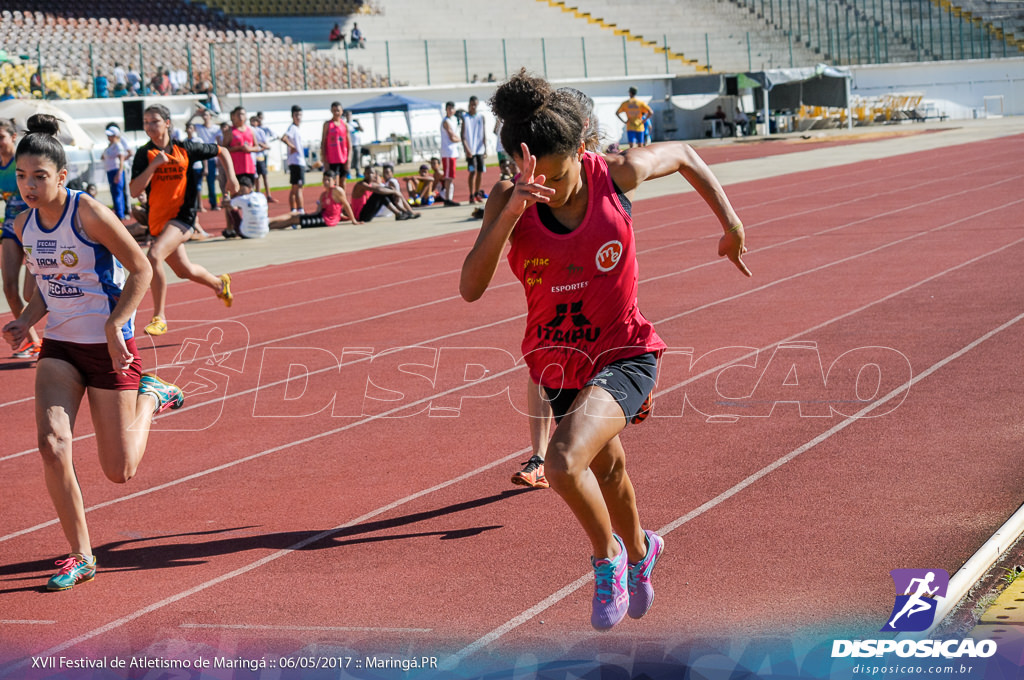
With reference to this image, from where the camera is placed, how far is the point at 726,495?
17.9 feet

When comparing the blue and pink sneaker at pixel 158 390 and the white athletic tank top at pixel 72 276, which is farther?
the blue and pink sneaker at pixel 158 390

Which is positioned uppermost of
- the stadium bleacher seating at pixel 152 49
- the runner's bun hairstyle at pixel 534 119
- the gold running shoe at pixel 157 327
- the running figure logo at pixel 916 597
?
the stadium bleacher seating at pixel 152 49

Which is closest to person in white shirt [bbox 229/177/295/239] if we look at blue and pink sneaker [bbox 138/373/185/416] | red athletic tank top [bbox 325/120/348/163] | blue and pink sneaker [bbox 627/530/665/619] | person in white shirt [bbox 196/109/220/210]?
red athletic tank top [bbox 325/120/348/163]

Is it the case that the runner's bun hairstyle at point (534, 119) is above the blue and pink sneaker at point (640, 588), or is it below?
above

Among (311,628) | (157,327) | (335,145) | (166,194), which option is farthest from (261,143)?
(311,628)

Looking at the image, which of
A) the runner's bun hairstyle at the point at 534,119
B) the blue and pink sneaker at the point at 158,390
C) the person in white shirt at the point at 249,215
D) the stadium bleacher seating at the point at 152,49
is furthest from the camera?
the stadium bleacher seating at the point at 152,49

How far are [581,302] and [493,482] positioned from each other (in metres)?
2.13

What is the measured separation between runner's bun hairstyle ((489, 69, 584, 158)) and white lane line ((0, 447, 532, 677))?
2162 mm

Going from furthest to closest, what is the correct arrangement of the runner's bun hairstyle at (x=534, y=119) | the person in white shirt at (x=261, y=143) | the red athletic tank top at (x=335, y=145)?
the person in white shirt at (x=261, y=143), the red athletic tank top at (x=335, y=145), the runner's bun hairstyle at (x=534, y=119)

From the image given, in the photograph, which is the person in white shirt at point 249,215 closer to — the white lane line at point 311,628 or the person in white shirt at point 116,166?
the person in white shirt at point 116,166

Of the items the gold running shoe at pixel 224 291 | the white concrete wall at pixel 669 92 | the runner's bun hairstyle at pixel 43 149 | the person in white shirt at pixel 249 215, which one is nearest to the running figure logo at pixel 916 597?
the runner's bun hairstyle at pixel 43 149

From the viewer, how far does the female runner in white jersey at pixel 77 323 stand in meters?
4.86

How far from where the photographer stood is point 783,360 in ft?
27.0

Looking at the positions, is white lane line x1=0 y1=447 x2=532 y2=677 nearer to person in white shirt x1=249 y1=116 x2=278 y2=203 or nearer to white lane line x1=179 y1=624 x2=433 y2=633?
white lane line x1=179 y1=624 x2=433 y2=633
